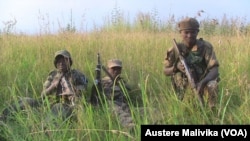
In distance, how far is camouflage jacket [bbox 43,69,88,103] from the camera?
16.8ft

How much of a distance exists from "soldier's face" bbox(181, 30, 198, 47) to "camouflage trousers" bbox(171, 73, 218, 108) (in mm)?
348

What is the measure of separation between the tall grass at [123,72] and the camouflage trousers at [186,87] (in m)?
0.08

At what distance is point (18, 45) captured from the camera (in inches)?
298

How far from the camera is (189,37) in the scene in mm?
4855

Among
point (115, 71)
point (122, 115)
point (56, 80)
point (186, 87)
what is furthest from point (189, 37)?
point (56, 80)

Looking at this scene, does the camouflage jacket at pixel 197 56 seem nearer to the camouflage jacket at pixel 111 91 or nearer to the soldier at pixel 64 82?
the camouflage jacket at pixel 111 91

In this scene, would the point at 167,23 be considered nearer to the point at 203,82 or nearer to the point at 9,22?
the point at 9,22

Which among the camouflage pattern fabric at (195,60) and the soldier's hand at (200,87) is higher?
the camouflage pattern fabric at (195,60)

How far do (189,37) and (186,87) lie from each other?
0.55 meters

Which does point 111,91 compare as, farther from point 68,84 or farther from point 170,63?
point 170,63

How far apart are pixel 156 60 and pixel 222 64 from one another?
0.96 meters

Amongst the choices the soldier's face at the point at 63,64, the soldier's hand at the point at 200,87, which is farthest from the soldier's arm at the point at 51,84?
the soldier's hand at the point at 200,87

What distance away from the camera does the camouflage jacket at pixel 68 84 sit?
513 cm

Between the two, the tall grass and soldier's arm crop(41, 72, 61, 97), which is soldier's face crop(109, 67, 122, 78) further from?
soldier's arm crop(41, 72, 61, 97)
